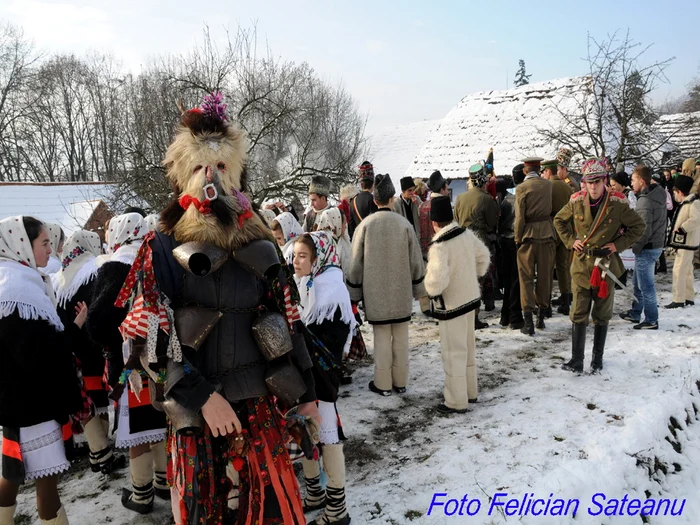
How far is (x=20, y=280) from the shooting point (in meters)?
2.84

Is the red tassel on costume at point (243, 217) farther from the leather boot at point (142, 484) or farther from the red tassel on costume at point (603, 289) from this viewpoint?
the red tassel on costume at point (603, 289)

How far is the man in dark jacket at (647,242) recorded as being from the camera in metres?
6.66

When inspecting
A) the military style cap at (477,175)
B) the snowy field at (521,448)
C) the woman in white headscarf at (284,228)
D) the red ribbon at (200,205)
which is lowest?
the snowy field at (521,448)

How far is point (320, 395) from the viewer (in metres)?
2.97

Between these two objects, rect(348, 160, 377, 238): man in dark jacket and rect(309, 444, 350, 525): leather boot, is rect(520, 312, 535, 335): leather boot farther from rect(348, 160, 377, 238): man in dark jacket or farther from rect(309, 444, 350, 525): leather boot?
rect(309, 444, 350, 525): leather boot

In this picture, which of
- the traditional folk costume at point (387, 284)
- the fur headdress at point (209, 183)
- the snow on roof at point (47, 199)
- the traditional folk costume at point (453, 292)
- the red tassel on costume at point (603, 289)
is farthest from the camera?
the snow on roof at point (47, 199)

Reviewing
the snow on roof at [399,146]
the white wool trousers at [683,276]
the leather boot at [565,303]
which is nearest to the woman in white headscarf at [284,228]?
the leather boot at [565,303]

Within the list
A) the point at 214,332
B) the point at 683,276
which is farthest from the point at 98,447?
the point at 683,276

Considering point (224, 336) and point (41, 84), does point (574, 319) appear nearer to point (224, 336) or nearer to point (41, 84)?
point (224, 336)

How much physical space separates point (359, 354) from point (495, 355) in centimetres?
179

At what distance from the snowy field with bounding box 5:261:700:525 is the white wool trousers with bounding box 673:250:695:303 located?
1946 mm

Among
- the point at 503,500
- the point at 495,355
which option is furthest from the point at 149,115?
the point at 503,500

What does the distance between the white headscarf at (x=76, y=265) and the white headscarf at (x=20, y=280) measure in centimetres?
89

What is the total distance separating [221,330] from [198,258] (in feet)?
1.15
